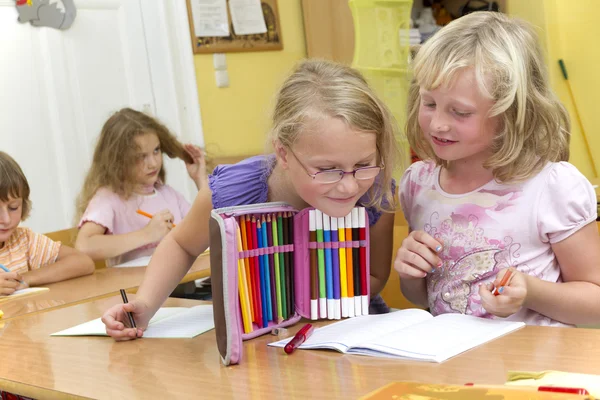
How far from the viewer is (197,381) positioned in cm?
106

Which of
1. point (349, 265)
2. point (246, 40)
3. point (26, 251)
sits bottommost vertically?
point (26, 251)

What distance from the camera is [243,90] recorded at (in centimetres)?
423

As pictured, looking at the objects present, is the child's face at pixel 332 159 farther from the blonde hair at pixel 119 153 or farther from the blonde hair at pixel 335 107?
the blonde hair at pixel 119 153

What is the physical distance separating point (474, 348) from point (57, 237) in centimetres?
245

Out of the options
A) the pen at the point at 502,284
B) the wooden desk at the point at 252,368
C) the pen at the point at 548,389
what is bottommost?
the wooden desk at the point at 252,368

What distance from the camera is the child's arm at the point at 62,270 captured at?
2.24 meters

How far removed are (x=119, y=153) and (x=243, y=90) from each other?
143 cm

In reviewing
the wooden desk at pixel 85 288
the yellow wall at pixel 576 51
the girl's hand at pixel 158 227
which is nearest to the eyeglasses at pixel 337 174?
the wooden desk at pixel 85 288

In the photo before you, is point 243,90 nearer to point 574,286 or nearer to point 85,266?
point 85,266

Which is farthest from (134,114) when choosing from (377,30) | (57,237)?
(377,30)

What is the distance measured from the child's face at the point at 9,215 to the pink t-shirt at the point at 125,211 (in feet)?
1.68

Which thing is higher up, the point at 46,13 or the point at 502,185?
the point at 46,13

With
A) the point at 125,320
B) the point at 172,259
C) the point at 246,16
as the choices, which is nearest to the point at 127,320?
the point at 125,320

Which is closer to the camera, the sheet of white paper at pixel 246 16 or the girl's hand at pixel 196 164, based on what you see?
the girl's hand at pixel 196 164
